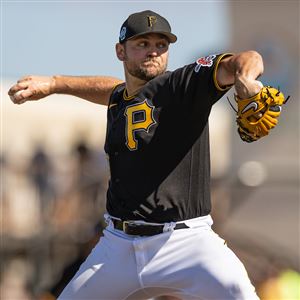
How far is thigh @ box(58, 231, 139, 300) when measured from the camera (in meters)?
6.16

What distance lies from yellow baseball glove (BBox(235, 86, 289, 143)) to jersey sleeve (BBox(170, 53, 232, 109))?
0.33m

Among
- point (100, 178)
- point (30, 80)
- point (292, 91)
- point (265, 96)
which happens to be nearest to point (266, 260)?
point (100, 178)

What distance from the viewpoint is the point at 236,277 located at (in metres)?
5.91

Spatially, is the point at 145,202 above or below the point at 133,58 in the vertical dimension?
below

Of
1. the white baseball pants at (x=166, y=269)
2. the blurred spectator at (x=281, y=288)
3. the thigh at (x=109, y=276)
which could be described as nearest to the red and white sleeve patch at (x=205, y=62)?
the white baseball pants at (x=166, y=269)

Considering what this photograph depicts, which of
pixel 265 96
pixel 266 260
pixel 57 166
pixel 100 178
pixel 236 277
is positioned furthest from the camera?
pixel 57 166

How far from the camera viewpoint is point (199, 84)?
19.6ft

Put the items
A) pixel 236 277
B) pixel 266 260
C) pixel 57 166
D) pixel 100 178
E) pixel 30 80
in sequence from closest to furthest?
pixel 236 277 < pixel 30 80 < pixel 266 260 < pixel 100 178 < pixel 57 166

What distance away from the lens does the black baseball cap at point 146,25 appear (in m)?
6.29

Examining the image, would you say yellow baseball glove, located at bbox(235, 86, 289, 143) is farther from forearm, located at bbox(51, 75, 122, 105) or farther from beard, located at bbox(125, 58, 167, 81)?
forearm, located at bbox(51, 75, 122, 105)

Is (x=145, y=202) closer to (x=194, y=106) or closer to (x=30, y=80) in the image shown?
(x=194, y=106)

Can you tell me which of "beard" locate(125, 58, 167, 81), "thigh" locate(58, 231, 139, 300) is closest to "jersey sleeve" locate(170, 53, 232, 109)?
"beard" locate(125, 58, 167, 81)

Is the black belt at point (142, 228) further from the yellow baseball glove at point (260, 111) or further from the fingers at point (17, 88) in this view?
the fingers at point (17, 88)

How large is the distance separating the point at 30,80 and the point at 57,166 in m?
8.31
